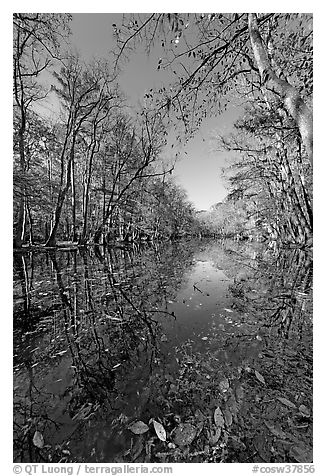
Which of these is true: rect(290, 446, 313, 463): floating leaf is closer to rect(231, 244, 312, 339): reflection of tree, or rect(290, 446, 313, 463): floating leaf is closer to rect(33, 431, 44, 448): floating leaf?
rect(231, 244, 312, 339): reflection of tree

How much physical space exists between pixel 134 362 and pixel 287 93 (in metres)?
3.78

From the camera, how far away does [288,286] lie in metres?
5.72

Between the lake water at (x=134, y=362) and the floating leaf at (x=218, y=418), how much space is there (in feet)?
0.23

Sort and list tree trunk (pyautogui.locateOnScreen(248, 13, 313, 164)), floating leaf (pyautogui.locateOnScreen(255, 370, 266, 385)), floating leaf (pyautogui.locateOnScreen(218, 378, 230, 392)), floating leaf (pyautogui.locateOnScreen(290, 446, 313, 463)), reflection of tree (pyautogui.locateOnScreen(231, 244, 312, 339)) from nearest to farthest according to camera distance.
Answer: floating leaf (pyautogui.locateOnScreen(290, 446, 313, 463)), floating leaf (pyautogui.locateOnScreen(218, 378, 230, 392)), floating leaf (pyautogui.locateOnScreen(255, 370, 266, 385)), tree trunk (pyautogui.locateOnScreen(248, 13, 313, 164)), reflection of tree (pyautogui.locateOnScreen(231, 244, 312, 339))

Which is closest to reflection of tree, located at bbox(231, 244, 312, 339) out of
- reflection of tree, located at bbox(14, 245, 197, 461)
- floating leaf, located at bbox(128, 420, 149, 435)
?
reflection of tree, located at bbox(14, 245, 197, 461)

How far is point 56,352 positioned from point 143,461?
167 centimetres

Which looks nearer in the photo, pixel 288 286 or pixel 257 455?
pixel 257 455

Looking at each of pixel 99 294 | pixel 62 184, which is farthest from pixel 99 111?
pixel 99 294

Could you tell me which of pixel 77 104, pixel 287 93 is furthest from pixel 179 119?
pixel 77 104

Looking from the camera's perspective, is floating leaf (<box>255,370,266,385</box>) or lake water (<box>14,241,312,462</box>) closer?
lake water (<box>14,241,312,462</box>)

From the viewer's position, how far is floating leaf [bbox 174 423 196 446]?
1.48m

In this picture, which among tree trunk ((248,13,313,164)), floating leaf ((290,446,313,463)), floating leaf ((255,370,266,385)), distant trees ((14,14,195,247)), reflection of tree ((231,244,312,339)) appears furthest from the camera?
distant trees ((14,14,195,247))
